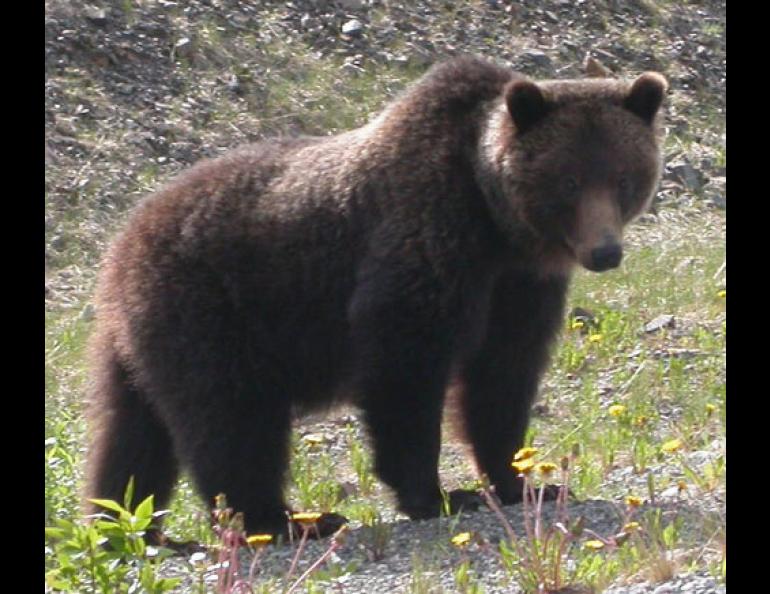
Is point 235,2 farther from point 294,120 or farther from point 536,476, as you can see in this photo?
point 536,476

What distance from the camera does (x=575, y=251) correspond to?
7.11 m

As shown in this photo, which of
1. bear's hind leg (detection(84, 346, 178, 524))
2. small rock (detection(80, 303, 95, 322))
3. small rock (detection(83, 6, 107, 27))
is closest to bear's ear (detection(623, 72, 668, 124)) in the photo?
bear's hind leg (detection(84, 346, 178, 524))

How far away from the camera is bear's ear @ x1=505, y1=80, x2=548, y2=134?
7.08m

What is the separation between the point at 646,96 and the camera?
7.27 metres

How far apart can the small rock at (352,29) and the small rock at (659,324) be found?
583cm

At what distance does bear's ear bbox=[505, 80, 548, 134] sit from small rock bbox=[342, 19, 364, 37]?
8.40 metres

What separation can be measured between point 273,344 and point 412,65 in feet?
27.4

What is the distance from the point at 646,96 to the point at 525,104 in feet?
1.88

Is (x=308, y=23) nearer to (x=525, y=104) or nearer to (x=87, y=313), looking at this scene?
(x=87, y=313)

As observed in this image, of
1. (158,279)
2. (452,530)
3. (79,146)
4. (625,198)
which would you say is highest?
(625,198)

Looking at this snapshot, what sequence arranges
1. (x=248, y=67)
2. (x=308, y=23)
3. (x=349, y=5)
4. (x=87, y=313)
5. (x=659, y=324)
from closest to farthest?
(x=659, y=324) → (x=87, y=313) → (x=248, y=67) → (x=308, y=23) → (x=349, y=5)

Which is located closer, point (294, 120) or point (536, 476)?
point (536, 476)

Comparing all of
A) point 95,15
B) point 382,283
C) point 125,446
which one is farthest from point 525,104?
point 95,15

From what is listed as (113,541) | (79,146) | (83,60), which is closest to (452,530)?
(113,541)
